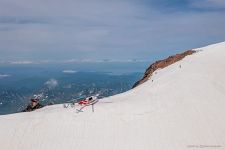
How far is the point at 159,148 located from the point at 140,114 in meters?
4.04

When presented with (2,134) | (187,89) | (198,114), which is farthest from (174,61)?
(2,134)

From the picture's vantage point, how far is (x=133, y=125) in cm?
2548

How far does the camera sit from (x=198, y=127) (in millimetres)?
25641

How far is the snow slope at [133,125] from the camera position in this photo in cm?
2366

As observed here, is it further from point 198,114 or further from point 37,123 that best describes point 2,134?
point 198,114

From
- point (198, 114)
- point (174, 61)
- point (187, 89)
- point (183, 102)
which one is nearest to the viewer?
point (198, 114)

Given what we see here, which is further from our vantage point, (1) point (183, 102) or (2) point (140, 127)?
(1) point (183, 102)

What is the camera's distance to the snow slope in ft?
77.6

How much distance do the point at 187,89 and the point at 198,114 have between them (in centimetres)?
464

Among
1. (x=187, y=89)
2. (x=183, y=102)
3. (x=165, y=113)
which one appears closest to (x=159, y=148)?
(x=165, y=113)

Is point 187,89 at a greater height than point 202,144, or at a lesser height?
greater

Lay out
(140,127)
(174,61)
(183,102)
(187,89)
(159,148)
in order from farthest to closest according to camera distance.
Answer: (174,61) → (187,89) → (183,102) → (140,127) → (159,148)

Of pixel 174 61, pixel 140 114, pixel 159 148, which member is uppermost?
pixel 174 61

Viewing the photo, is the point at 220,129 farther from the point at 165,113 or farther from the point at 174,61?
the point at 174,61
